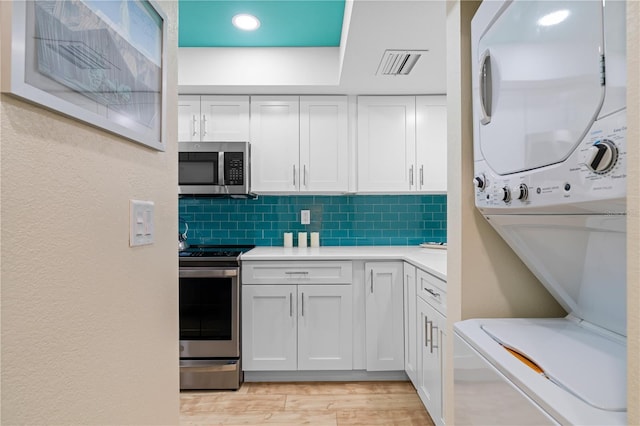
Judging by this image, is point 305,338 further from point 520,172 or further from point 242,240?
point 520,172

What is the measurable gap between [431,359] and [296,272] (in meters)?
1.05

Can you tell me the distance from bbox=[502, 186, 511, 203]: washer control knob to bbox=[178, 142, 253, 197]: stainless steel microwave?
2.09 m

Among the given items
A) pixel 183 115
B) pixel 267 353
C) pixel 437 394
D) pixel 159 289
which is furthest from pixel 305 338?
pixel 183 115

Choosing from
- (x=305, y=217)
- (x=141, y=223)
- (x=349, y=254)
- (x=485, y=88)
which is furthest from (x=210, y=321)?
(x=485, y=88)

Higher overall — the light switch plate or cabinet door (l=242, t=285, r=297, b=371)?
the light switch plate

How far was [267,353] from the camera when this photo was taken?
2590mm

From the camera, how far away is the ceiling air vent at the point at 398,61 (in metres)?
2.21

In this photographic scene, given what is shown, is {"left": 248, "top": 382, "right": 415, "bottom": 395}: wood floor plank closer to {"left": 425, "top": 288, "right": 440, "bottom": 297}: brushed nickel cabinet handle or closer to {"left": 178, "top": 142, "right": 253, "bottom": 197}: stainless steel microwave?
{"left": 425, "top": 288, "right": 440, "bottom": 297}: brushed nickel cabinet handle

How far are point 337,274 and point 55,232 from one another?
213 centimetres

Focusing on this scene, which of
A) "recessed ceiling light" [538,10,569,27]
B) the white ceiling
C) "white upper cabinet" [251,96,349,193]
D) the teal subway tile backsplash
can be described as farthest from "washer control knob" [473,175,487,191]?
the teal subway tile backsplash

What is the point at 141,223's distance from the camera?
2.98 ft

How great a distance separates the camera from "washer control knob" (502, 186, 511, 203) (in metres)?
0.90

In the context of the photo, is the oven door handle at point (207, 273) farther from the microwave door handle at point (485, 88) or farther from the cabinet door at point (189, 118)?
the microwave door handle at point (485, 88)

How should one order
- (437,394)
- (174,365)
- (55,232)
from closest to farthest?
(55,232), (174,365), (437,394)
